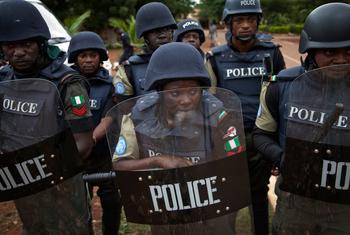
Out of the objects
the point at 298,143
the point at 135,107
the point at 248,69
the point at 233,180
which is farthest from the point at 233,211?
the point at 248,69

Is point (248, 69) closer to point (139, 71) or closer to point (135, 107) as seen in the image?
point (139, 71)

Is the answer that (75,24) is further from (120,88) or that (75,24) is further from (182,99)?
(182,99)

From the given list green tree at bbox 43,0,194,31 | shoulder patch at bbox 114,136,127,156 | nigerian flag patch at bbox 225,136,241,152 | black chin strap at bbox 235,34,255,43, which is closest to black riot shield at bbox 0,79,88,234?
shoulder patch at bbox 114,136,127,156

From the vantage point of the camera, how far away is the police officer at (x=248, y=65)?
3137 millimetres

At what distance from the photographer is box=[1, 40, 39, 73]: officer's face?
7.38ft

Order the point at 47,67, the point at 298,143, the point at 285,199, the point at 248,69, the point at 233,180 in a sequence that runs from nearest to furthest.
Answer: the point at 233,180, the point at 298,143, the point at 285,199, the point at 47,67, the point at 248,69

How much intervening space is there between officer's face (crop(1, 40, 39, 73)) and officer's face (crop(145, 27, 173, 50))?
4.12 feet

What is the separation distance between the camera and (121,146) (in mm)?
1705

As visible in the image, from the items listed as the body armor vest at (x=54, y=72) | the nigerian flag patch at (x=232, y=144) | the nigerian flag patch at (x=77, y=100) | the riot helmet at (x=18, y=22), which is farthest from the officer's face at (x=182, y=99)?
the riot helmet at (x=18, y=22)

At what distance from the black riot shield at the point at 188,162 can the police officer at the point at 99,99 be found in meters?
1.54

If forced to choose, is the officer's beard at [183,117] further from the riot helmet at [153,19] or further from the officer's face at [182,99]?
the riot helmet at [153,19]

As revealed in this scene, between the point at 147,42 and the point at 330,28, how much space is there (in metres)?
1.74

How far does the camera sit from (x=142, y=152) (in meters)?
1.69

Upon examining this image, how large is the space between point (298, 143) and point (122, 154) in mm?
743
